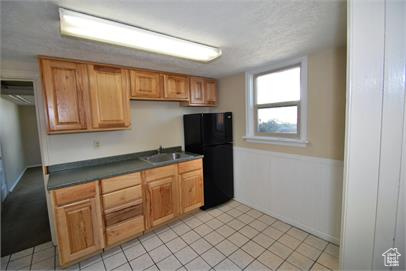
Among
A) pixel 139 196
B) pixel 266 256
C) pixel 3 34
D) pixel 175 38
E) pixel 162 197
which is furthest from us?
pixel 162 197

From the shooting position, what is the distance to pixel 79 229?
1811mm

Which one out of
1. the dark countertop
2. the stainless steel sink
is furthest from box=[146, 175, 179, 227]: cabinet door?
the stainless steel sink

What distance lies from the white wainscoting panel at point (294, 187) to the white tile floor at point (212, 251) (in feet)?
0.55

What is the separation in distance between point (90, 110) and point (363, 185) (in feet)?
8.05

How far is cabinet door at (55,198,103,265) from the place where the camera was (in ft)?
5.65

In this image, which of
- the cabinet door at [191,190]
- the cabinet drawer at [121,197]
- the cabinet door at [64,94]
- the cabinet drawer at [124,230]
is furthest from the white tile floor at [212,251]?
the cabinet door at [64,94]

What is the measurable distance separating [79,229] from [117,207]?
1.26 feet

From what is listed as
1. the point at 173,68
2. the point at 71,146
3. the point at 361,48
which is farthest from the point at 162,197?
the point at 361,48

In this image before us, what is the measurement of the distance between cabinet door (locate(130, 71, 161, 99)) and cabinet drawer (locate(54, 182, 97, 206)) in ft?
3.91

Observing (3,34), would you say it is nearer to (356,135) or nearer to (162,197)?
(162,197)

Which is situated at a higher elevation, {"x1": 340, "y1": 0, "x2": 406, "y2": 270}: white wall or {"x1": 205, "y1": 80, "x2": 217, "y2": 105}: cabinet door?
{"x1": 205, "y1": 80, "x2": 217, "y2": 105}: cabinet door

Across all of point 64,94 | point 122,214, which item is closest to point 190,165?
point 122,214

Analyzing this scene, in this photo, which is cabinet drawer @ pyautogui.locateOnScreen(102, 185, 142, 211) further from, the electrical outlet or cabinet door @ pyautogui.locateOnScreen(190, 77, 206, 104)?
cabinet door @ pyautogui.locateOnScreen(190, 77, 206, 104)

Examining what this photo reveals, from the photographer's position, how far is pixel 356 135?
2.94ft
